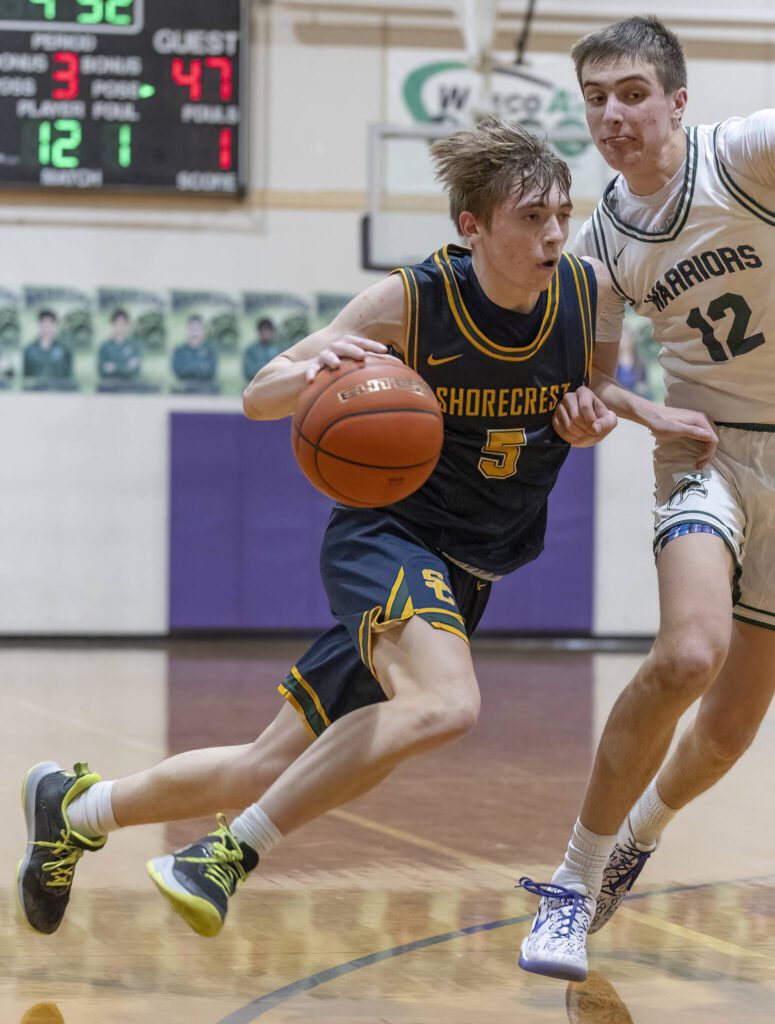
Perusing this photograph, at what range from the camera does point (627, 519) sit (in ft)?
38.2

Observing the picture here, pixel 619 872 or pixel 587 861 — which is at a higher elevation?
pixel 587 861

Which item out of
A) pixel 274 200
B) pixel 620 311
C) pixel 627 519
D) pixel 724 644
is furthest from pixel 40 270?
pixel 724 644

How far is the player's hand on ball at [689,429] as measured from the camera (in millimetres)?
3355

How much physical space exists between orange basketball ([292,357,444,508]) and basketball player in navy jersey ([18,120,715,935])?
0.18 feet

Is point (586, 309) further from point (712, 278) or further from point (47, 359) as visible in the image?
point (47, 359)

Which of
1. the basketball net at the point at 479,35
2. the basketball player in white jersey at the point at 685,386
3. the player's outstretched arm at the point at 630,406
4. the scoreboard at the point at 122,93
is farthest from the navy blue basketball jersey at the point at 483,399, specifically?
the scoreboard at the point at 122,93

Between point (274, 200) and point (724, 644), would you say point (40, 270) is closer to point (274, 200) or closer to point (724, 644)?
point (274, 200)

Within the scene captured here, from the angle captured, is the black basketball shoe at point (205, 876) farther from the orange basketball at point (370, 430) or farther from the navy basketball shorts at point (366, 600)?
the orange basketball at point (370, 430)

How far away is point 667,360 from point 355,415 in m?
1.02

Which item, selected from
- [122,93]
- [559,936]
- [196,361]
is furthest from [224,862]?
[196,361]

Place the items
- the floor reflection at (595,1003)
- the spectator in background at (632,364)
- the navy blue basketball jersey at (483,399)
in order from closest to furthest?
the floor reflection at (595,1003) → the navy blue basketball jersey at (483,399) → the spectator in background at (632,364)

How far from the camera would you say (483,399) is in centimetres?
324

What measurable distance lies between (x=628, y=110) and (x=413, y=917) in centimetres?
206

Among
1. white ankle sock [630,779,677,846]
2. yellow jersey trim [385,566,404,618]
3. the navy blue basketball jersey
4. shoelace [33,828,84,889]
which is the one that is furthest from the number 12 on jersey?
shoelace [33,828,84,889]
